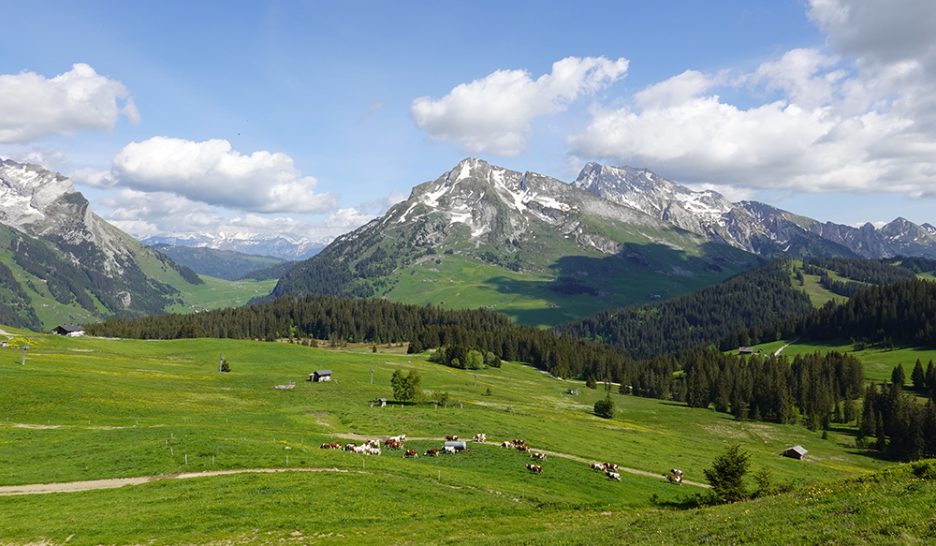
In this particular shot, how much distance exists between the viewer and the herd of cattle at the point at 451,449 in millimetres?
56188

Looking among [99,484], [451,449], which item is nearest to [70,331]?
[99,484]

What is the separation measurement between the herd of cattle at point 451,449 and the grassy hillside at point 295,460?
5.09 feet

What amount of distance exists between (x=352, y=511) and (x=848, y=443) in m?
135

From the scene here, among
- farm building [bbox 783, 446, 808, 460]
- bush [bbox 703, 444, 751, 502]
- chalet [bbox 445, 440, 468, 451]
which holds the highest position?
bush [bbox 703, 444, 751, 502]

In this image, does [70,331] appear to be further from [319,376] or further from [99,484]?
[99,484]

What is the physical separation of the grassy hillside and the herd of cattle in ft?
5.09

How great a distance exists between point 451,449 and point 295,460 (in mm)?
18873

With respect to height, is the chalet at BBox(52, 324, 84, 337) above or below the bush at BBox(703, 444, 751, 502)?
below

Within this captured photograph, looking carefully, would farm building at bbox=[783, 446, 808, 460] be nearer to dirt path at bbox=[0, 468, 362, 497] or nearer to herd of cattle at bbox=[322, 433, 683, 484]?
herd of cattle at bbox=[322, 433, 683, 484]

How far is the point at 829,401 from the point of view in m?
151

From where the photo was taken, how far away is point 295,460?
48.1 meters

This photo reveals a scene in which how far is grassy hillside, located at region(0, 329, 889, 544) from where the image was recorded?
33.2 m

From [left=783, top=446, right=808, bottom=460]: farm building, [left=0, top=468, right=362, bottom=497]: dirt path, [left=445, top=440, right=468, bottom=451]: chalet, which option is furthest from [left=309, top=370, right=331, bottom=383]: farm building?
[left=783, top=446, right=808, bottom=460]: farm building

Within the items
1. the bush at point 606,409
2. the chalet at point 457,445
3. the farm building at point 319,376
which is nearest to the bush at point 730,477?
the chalet at point 457,445
